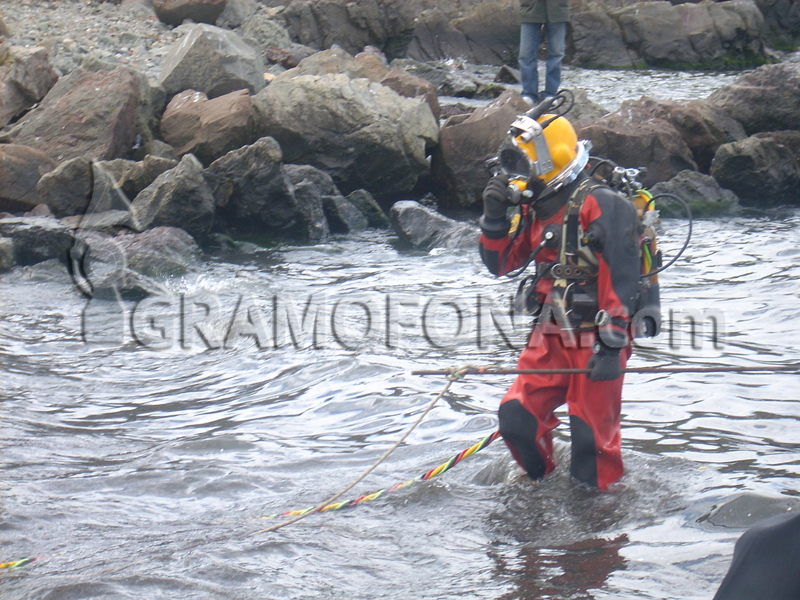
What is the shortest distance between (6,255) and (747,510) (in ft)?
27.0

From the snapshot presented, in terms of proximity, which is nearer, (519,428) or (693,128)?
(519,428)

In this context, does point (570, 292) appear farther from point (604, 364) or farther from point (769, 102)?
point (769, 102)

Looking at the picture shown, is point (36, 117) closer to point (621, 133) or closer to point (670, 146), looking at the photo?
point (621, 133)

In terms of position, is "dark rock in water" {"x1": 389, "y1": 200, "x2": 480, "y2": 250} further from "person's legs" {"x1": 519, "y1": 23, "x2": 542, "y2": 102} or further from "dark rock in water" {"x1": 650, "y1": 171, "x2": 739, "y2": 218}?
"dark rock in water" {"x1": 650, "y1": 171, "x2": 739, "y2": 218}

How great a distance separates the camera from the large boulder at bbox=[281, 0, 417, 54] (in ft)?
69.7

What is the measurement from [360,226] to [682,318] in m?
5.42

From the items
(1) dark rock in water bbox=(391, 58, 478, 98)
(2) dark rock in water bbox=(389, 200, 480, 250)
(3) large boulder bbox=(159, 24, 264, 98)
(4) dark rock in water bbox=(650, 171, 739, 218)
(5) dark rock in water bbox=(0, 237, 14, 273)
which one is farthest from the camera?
(1) dark rock in water bbox=(391, 58, 478, 98)

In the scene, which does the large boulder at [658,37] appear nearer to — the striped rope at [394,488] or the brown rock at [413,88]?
the brown rock at [413,88]

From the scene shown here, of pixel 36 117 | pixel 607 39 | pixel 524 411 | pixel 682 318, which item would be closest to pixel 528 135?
pixel 524 411

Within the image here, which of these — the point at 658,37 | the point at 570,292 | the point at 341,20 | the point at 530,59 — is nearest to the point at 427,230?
the point at 530,59

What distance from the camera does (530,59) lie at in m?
10.5

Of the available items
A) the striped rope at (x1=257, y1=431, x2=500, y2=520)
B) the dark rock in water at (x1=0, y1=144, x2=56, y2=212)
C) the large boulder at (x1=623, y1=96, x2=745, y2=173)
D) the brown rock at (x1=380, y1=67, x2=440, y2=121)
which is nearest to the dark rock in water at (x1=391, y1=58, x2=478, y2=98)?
the brown rock at (x1=380, y1=67, x2=440, y2=121)

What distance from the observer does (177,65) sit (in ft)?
41.8

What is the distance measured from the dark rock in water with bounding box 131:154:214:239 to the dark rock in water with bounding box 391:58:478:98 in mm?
7315
